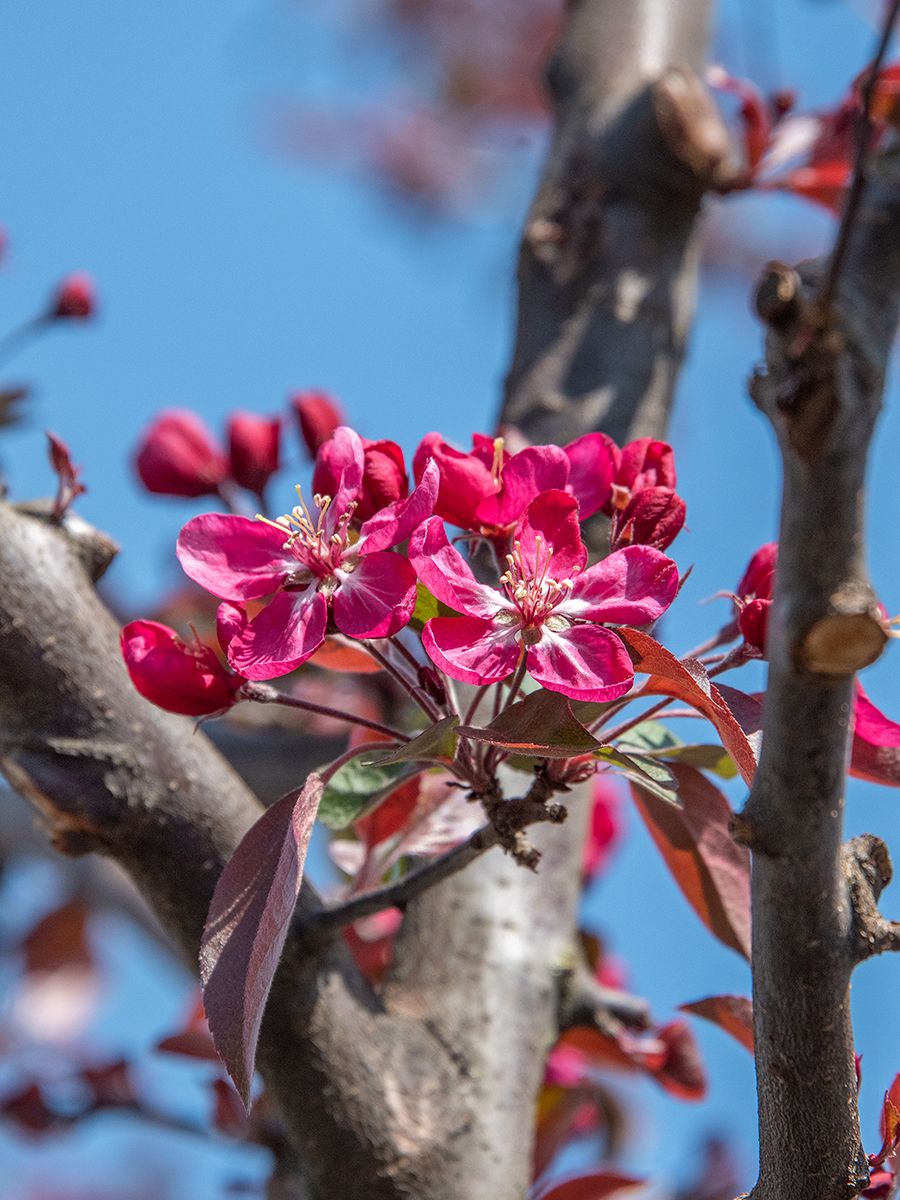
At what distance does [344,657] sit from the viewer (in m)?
1.10

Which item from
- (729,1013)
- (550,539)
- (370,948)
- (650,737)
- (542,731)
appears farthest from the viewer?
(370,948)

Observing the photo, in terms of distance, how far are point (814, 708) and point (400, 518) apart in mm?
342

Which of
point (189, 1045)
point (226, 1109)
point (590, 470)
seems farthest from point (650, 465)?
point (226, 1109)

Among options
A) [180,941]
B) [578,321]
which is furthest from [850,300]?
[578,321]

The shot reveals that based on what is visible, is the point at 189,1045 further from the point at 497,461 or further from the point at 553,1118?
the point at 497,461

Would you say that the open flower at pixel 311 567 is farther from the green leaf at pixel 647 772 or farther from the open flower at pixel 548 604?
the green leaf at pixel 647 772

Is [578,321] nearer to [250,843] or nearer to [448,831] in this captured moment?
[448,831]

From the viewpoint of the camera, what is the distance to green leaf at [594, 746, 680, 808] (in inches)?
35.4

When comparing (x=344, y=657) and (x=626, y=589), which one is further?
(x=344, y=657)

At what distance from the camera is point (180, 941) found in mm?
1162

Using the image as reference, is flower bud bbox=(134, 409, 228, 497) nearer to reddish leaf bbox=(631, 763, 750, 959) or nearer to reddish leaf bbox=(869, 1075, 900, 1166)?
reddish leaf bbox=(631, 763, 750, 959)

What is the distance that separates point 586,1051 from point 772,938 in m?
0.88

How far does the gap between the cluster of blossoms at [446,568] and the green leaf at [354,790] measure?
136 millimetres

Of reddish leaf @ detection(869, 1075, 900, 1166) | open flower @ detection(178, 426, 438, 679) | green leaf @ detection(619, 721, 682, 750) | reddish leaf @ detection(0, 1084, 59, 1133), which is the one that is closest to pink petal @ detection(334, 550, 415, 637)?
open flower @ detection(178, 426, 438, 679)
